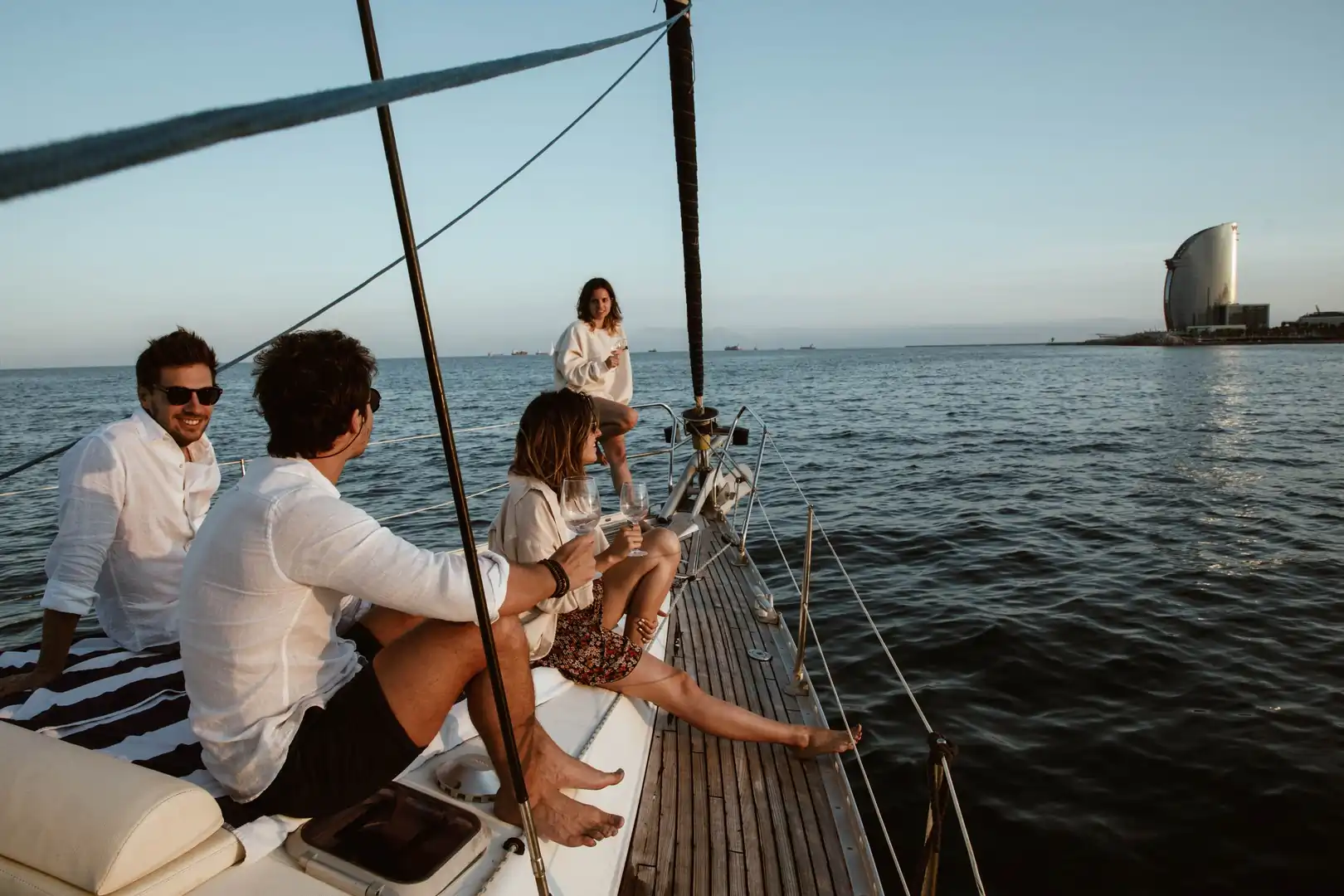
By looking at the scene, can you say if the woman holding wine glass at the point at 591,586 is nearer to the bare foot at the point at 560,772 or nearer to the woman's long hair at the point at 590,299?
the bare foot at the point at 560,772

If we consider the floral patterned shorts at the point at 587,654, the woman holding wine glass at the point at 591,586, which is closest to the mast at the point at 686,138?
the woman holding wine glass at the point at 591,586

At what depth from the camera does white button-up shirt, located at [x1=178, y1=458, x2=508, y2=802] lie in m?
1.61

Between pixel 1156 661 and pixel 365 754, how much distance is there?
6.24 m

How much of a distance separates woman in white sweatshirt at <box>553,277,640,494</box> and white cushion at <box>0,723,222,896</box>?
4.17m

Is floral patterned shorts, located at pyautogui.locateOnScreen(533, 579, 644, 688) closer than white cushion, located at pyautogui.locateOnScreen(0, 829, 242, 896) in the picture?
No

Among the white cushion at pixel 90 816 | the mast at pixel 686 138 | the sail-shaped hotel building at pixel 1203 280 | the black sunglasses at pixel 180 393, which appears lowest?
the white cushion at pixel 90 816

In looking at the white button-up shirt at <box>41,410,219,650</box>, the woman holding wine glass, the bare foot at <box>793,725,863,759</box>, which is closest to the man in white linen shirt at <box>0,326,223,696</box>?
the white button-up shirt at <box>41,410,219,650</box>

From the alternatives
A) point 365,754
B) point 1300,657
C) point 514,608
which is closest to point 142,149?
point 514,608

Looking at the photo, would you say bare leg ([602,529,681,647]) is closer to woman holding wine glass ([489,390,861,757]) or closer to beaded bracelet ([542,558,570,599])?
woman holding wine glass ([489,390,861,757])

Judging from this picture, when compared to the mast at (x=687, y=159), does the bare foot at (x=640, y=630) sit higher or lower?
lower

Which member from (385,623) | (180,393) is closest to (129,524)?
(180,393)

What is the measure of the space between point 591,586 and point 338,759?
4.24 feet

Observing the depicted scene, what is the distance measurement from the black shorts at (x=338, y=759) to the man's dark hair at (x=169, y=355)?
1.68 metres

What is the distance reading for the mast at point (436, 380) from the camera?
1210mm
